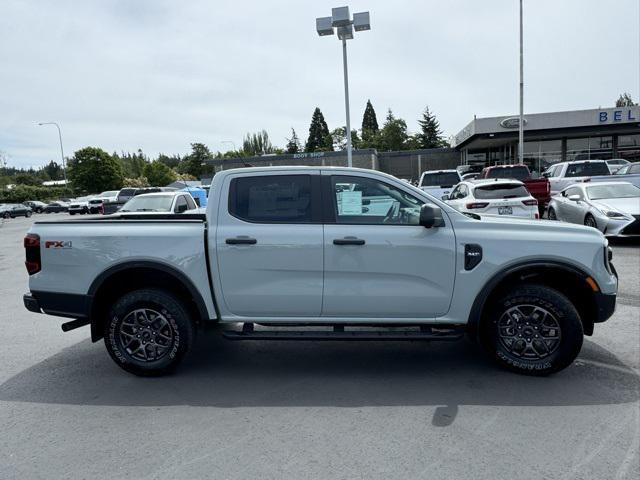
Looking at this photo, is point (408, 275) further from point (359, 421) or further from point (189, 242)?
point (189, 242)

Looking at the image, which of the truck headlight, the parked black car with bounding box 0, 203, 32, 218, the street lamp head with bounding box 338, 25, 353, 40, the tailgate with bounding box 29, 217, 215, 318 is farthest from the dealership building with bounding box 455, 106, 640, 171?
the parked black car with bounding box 0, 203, 32, 218

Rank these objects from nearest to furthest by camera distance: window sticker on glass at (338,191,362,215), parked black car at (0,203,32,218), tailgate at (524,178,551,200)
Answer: window sticker on glass at (338,191,362,215) < tailgate at (524,178,551,200) < parked black car at (0,203,32,218)

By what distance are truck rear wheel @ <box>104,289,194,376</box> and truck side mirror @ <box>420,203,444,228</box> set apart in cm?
234

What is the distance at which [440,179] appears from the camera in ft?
57.7

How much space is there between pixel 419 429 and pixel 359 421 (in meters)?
0.44

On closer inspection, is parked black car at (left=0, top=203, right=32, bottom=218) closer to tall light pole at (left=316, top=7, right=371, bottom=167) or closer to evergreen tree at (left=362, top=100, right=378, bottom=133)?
tall light pole at (left=316, top=7, right=371, bottom=167)

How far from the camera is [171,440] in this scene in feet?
10.7

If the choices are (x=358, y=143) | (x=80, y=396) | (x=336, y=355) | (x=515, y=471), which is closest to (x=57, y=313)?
(x=80, y=396)

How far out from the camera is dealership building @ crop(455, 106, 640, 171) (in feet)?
104

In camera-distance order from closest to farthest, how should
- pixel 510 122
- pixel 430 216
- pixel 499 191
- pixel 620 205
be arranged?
pixel 430 216 → pixel 620 205 → pixel 499 191 → pixel 510 122

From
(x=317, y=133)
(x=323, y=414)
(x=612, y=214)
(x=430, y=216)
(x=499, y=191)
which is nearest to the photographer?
(x=323, y=414)

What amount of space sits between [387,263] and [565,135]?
119 feet

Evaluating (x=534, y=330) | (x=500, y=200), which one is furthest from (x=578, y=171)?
(x=534, y=330)

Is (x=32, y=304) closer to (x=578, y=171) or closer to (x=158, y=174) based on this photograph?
(x=578, y=171)
